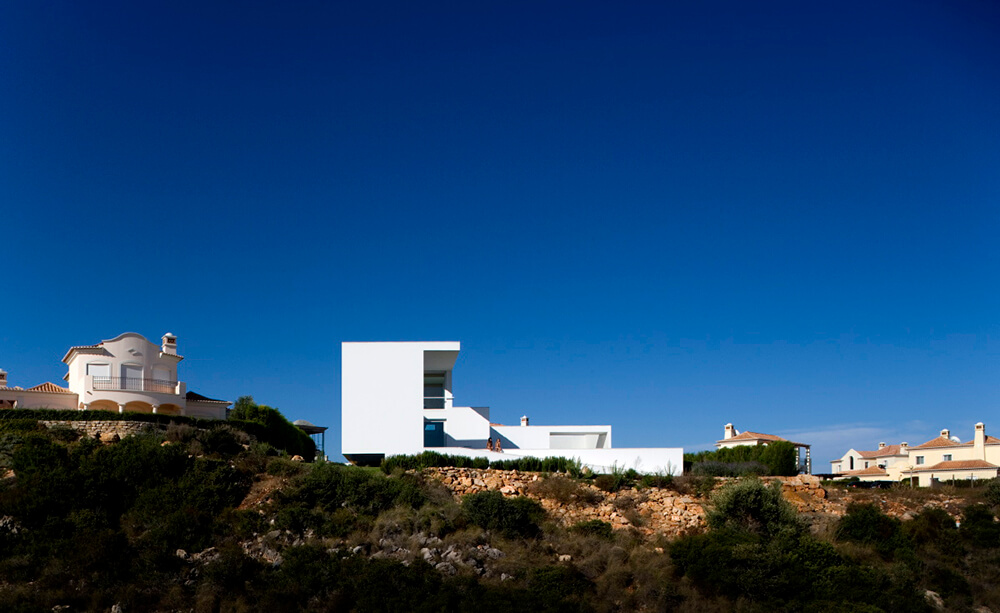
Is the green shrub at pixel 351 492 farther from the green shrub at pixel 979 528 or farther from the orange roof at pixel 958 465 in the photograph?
the orange roof at pixel 958 465

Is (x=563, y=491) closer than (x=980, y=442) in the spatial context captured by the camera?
Yes

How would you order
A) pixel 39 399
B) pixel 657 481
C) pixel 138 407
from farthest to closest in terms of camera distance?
1. pixel 138 407
2. pixel 39 399
3. pixel 657 481

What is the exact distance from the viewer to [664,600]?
910 inches

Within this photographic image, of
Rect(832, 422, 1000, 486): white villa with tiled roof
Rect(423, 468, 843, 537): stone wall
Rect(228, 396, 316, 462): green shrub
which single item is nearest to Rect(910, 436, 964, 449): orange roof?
Rect(832, 422, 1000, 486): white villa with tiled roof

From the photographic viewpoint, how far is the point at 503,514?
27250 millimetres

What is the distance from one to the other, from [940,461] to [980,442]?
346 cm

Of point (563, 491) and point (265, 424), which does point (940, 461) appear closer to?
point (563, 491)

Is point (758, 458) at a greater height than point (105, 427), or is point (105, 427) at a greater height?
point (105, 427)

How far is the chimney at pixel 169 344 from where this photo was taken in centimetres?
3992

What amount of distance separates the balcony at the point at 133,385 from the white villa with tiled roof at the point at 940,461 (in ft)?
154

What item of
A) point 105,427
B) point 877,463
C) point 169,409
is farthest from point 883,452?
point 105,427

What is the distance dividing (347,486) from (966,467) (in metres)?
50.0

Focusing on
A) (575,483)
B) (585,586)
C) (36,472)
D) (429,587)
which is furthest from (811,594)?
(36,472)

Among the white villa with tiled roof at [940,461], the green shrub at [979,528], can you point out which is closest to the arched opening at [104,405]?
the green shrub at [979,528]
